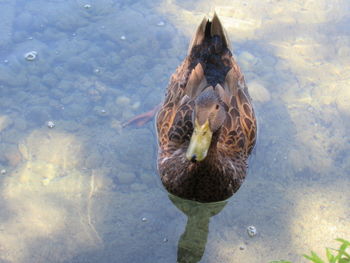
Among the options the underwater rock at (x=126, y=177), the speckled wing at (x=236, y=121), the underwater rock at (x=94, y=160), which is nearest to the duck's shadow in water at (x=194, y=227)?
the underwater rock at (x=126, y=177)

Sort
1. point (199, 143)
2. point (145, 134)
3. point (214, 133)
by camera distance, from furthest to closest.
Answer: point (145, 134)
point (214, 133)
point (199, 143)

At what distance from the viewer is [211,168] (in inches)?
163

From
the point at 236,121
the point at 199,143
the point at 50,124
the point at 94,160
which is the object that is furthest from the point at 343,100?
the point at 50,124

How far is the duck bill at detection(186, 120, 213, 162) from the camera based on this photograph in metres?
3.58

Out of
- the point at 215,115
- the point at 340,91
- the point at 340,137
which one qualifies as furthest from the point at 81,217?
the point at 340,91

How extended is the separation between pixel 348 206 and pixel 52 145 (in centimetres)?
288

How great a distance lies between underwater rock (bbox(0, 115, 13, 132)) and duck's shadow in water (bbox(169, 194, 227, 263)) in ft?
6.17

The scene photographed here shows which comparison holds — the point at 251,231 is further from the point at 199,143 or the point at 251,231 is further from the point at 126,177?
the point at 126,177

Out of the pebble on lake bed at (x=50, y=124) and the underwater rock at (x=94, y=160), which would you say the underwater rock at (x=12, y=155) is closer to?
the pebble on lake bed at (x=50, y=124)

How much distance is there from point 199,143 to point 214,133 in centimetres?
28

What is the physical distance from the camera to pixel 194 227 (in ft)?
13.9

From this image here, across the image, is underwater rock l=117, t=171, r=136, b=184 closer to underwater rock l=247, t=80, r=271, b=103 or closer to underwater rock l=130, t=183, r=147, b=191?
underwater rock l=130, t=183, r=147, b=191

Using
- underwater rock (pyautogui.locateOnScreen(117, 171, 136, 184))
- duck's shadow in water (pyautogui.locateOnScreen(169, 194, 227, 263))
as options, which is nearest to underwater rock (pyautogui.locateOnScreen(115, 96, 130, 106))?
underwater rock (pyautogui.locateOnScreen(117, 171, 136, 184))

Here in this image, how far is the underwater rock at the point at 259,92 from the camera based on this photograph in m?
5.35
